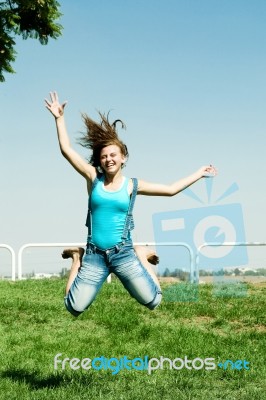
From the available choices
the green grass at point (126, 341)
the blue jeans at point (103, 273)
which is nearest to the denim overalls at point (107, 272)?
the blue jeans at point (103, 273)

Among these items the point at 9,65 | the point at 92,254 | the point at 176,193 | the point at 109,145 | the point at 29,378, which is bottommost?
the point at 29,378

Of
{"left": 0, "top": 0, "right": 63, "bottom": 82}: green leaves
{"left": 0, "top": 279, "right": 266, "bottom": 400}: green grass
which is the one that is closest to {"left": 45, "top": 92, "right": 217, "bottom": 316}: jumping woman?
{"left": 0, "top": 279, "right": 266, "bottom": 400}: green grass

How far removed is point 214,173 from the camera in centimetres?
618

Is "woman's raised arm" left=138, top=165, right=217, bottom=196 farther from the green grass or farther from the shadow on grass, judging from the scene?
the shadow on grass

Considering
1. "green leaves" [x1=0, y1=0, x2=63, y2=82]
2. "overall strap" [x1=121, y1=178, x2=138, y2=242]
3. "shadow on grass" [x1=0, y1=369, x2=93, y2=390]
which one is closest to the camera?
"overall strap" [x1=121, y1=178, x2=138, y2=242]

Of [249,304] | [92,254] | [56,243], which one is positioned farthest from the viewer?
[56,243]

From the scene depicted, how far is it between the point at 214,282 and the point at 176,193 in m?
8.55

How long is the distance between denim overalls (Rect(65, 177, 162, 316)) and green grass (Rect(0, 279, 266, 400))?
1.19 metres

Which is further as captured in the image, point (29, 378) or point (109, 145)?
point (29, 378)

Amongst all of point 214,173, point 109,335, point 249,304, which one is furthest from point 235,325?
point 214,173

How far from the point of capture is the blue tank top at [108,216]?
5.84 meters

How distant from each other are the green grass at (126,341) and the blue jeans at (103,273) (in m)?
1.18

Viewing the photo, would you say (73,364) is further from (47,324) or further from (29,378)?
(47,324)

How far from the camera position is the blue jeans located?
579cm
